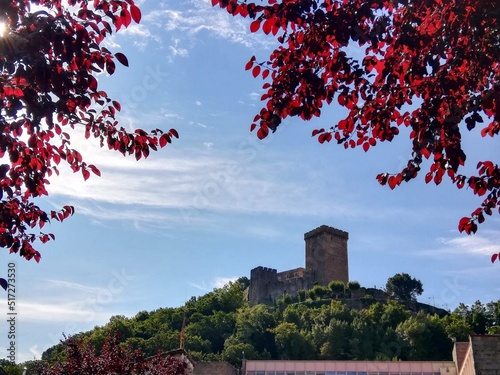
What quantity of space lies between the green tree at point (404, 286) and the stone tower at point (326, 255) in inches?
566

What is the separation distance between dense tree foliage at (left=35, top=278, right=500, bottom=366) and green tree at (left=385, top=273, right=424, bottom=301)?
17130 mm

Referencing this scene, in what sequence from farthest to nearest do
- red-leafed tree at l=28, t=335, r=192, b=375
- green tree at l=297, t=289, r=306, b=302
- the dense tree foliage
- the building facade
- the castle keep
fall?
1. the castle keep
2. green tree at l=297, t=289, r=306, b=302
3. the dense tree foliage
4. the building facade
5. red-leafed tree at l=28, t=335, r=192, b=375

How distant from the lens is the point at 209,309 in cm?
11550

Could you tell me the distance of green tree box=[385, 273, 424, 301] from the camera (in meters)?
127

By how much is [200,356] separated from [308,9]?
83124 mm

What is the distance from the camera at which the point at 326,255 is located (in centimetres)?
11719

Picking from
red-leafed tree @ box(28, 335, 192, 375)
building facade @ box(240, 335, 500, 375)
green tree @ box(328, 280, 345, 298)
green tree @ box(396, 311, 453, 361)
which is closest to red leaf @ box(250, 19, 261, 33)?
red-leafed tree @ box(28, 335, 192, 375)

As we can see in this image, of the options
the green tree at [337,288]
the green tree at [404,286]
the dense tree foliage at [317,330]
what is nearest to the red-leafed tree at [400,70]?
the dense tree foliage at [317,330]

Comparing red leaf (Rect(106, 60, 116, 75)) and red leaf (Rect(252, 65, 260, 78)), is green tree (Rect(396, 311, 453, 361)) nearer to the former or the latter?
red leaf (Rect(252, 65, 260, 78))

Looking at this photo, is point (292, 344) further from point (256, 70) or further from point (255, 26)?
point (255, 26)

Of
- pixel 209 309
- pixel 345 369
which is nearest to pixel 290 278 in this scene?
pixel 209 309

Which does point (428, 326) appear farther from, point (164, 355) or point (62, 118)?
point (62, 118)

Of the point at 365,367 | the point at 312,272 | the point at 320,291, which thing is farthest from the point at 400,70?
the point at 312,272

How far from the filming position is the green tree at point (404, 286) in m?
127
